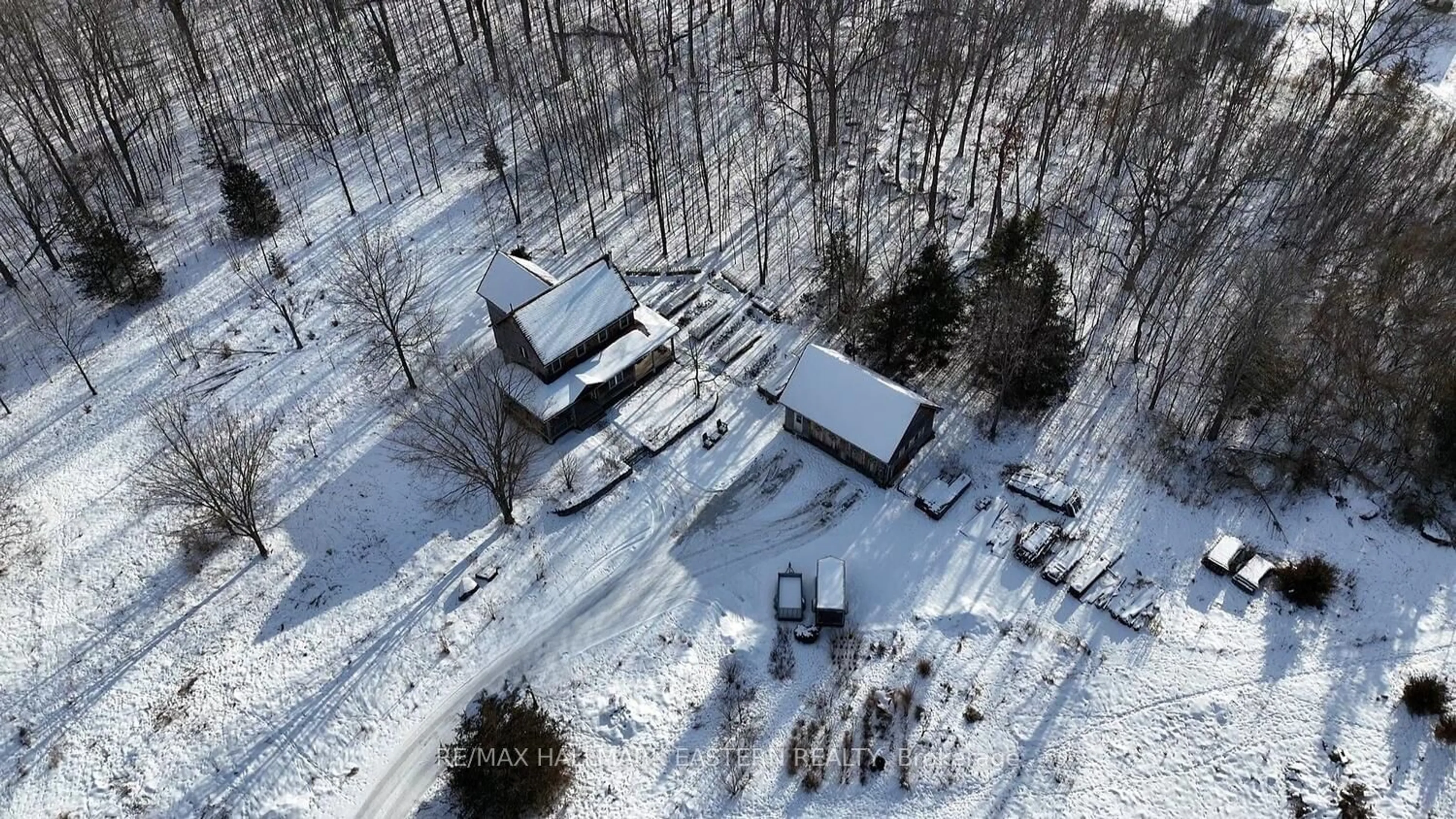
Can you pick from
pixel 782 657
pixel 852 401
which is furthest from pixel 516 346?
pixel 782 657

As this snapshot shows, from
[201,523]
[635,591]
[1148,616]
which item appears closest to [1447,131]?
[1148,616]

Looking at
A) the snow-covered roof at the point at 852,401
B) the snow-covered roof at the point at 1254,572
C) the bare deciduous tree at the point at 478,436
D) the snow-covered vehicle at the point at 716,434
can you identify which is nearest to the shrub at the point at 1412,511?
the snow-covered roof at the point at 1254,572

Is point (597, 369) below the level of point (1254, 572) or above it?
above

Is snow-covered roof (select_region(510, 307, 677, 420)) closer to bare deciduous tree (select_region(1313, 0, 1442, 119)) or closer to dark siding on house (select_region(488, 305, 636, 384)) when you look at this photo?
dark siding on house (select_region(488, 305, 636, 384))

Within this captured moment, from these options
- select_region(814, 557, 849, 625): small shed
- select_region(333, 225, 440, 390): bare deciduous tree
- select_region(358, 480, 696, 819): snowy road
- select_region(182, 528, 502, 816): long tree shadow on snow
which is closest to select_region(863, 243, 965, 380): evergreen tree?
select_region(814, 557, 849, 625): small shed

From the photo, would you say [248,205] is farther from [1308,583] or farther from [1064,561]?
[1308,583]

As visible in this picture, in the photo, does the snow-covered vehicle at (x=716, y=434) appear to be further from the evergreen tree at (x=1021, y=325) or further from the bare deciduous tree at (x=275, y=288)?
the bare deciduous tree at (x=275, y=288)
